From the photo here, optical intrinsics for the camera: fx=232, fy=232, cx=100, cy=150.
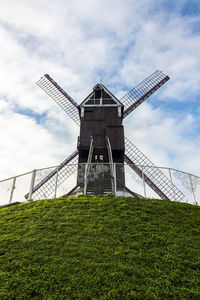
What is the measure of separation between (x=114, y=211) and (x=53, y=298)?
451 cm

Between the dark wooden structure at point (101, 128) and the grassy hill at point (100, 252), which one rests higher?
the dark wooden structure at point (101, 128)

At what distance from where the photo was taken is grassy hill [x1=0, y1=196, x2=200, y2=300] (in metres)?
4.81

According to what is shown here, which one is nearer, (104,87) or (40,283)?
(40,283)

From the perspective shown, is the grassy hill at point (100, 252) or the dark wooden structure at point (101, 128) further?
the dark wooden structure at point (101, 128)

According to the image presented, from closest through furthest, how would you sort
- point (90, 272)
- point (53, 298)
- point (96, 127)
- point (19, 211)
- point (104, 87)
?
point (53, 298)
point (90, 272)
point (19, 211)
point (96, 127)
point (104, 87)

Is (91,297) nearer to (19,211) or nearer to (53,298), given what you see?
(53,298)

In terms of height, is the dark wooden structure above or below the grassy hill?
above

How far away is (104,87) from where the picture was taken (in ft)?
67.1

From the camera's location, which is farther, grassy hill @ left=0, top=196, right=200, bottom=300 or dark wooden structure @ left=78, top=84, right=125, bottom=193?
dark wooden structure @ left=78, top=84, right=125, bottom=193

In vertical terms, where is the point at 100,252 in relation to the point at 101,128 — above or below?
below

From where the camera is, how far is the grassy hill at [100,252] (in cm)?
481

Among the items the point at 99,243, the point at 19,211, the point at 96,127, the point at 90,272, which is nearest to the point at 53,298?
the point at 90,272

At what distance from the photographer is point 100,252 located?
6.01m

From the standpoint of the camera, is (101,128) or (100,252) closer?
(100,252)
